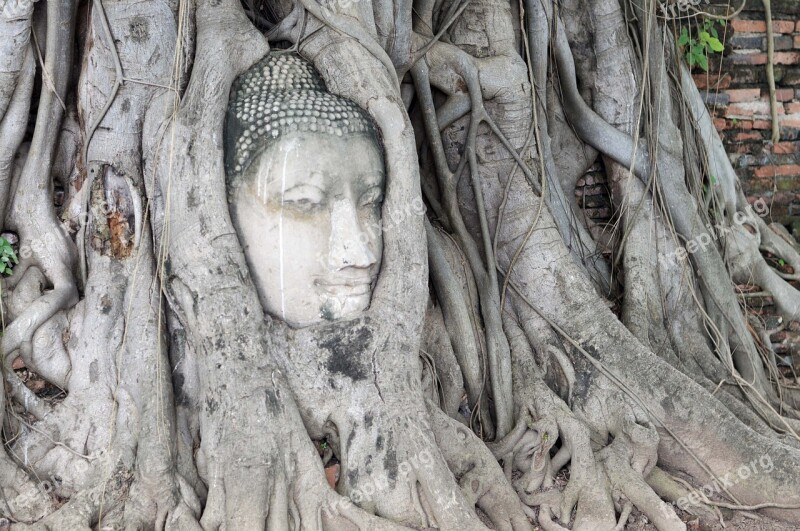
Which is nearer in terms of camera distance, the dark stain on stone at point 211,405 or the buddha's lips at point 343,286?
the dark stain on stone at point 211,405

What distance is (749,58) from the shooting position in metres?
4.93

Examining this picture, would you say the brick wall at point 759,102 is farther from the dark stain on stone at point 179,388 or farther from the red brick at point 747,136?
the dark stain on stone at point 179,388

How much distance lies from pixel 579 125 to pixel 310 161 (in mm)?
1684

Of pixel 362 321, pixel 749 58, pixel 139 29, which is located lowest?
pixel 362 321

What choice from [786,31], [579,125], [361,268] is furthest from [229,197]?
[786,31]

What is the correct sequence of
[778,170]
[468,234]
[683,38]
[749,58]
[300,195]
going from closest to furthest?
[300,195] → [468,234] → [683,38] → [749,58] → [778,170]

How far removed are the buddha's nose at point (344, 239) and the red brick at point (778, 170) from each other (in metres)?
3.01

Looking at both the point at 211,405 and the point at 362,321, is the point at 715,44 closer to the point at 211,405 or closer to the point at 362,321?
the point at 362,321

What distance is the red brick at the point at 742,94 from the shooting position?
195 inches

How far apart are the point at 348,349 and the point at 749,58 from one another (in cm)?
324

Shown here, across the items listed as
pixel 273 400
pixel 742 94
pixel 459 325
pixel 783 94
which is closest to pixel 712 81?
pixel 742 94

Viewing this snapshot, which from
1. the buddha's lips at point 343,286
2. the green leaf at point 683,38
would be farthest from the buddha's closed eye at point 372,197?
the green leaf at point 683,38

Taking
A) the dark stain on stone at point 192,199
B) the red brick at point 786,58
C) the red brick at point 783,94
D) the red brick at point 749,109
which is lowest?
the red brick at point 749,109

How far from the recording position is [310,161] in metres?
2.92
